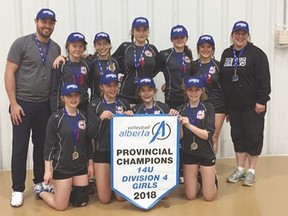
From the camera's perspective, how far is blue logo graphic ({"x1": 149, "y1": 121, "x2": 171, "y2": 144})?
3.33m

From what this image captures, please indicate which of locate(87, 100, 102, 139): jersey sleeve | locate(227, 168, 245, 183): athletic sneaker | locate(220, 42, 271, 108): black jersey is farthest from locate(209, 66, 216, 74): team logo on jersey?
locate(87, 100, 102, 139): jersey sleeve

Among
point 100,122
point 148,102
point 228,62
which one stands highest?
point 228,62

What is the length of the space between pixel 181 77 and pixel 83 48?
98 centimetres

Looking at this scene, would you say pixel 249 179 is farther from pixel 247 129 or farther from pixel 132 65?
pixel 132 65

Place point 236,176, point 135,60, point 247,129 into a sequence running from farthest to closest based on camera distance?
point 236,176
point 247,129
point 135,60

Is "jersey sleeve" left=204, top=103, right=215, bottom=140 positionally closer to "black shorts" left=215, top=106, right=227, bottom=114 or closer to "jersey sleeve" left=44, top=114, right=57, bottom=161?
"black shorts" left=215, top=106, right=227, bottom=114

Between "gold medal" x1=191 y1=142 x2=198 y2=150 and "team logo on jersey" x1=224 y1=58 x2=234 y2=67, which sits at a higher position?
"team logo on jersey" x1=224 y1=58 x2=234 y2=67

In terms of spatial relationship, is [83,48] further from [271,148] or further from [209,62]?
[271,148]

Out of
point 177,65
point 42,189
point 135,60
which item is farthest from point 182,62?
point 42,189

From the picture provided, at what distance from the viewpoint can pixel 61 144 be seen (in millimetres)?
3285

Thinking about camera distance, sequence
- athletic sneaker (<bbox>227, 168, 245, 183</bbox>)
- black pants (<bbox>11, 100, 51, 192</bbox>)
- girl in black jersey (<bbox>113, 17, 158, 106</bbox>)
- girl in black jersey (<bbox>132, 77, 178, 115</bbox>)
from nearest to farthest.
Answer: girl in black jersey (<bbox>132, 77, 178, 115</bbox>) → black pants (<bbox>11, 100, 51, 192</bbox>) → girl in black jersey (<bbox>113, 17, 158, 106</bbox>) → athletic sneaker (<bbox>227, 168, 245, 183</bbox>)

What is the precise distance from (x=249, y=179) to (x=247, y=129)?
0.51m

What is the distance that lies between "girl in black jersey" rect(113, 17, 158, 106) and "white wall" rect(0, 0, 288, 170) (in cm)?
85

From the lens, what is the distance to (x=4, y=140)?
4.59 m
